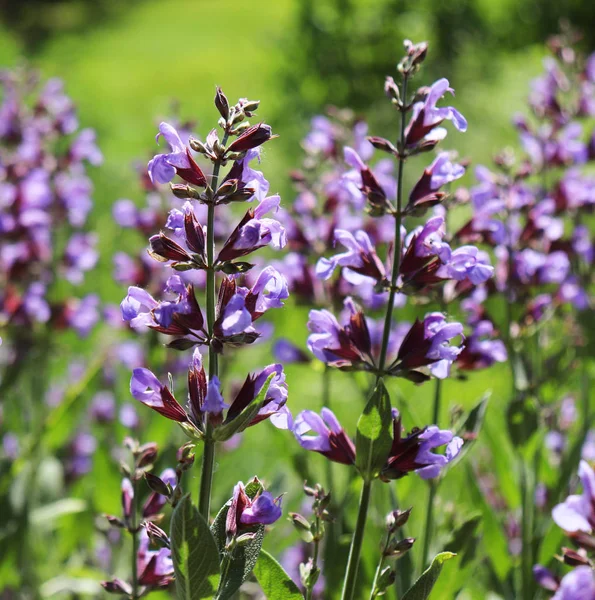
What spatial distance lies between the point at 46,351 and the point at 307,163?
92 cm

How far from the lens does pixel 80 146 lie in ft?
8.39

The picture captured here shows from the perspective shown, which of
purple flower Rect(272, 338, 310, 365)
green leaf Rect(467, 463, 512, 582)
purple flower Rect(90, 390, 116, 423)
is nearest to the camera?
green leaf Rect(467, 463, 512, 582)

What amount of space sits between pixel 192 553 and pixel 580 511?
0.52 meters

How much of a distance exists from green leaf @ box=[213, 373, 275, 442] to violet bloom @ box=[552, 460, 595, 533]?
404 mm

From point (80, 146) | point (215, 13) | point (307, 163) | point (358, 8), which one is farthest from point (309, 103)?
point (215, 13)

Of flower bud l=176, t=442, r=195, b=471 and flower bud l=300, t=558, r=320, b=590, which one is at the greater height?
flower bud l=176, t=442, r=195, b=471

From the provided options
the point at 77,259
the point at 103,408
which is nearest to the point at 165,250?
the point at 77,259

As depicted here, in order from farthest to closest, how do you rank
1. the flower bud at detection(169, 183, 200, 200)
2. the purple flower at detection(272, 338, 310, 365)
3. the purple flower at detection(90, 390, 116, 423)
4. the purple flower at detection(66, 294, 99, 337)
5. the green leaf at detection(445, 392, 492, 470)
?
the purple flower at detection(90, 390, 116, 423), the purple flower at detection(66, 294, 99, 337), the purple flower at detection(272, 338, 310, 365), the green leaf at detection(445, 392, 492, 470), the flower bud at detection(169, 183, 200, 200)

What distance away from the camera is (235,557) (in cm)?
111

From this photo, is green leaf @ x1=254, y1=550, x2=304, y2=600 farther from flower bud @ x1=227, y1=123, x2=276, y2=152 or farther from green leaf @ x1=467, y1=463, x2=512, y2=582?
green leaf @ x1=467, y1=463, x2=512, y2=582

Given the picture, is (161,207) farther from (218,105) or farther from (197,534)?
(197,534)

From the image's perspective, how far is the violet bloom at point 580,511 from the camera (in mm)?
1111

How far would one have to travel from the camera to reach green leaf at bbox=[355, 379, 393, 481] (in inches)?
43.4

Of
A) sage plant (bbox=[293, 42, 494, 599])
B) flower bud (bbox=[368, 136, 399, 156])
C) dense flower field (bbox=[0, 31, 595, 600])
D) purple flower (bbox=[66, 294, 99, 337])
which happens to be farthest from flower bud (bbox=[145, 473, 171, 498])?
purple flower (bbox=[66, 294, 99, 337])
